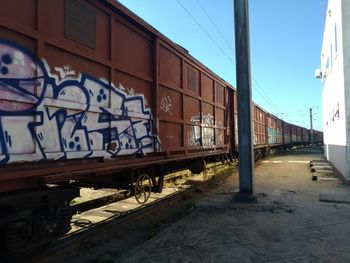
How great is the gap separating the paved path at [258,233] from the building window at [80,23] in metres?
3.07

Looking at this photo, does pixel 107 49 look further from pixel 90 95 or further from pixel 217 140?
pixel 217 140

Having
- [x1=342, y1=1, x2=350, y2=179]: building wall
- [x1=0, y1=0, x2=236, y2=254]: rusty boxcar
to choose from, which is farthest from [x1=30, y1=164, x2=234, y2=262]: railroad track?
[x1=342, y1=1, x2=350, y2=179]: building wall

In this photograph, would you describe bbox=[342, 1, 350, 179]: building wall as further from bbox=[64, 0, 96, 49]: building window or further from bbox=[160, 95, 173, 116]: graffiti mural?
bbox=[64, 0, 96, 49]: building window

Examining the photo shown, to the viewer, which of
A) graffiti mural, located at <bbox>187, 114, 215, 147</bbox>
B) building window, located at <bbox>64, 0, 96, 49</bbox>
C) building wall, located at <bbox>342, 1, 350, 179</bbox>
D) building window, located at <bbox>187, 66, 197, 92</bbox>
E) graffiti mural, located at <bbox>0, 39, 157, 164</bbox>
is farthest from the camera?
building wall, located at <bbox>342, 1, 350, 179</bbox>

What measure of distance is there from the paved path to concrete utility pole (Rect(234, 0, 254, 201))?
0.95m

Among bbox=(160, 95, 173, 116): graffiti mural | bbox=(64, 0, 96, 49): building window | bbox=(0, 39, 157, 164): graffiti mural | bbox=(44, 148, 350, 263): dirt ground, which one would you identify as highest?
bbox=(64, 0, 96, 49): building window

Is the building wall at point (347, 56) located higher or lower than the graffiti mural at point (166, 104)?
higher

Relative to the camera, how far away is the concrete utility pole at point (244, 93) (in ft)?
33.0

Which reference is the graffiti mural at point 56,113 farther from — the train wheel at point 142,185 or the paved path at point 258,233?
the paved path at point 258,233

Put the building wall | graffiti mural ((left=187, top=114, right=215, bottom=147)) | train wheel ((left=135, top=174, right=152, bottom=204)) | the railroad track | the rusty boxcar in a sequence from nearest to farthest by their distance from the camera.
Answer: the rusty boxcar, the railroad track, train wheel ((left=135, top=174, right=152, bottom=204)), graffiti mural ((left=187, top=114, right=215, bottom=147)), the building wall

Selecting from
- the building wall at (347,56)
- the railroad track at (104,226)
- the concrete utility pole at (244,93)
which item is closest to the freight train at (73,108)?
the railroad track at (104,226)

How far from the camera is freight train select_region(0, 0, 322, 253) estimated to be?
14.1ft

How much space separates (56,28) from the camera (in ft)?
16.4

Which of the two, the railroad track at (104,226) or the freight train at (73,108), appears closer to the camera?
the freight train at (73,108)
